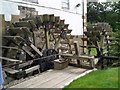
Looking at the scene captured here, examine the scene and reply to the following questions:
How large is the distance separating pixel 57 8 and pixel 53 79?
4943mm

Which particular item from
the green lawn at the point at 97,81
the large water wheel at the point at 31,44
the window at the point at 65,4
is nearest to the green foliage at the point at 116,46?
the large water wheel at the point at 31,44

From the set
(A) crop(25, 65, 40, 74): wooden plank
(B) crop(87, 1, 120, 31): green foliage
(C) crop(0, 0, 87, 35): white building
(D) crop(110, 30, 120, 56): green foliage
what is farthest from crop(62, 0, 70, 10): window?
(B) crop(87, 1, 120, 31): green foliage

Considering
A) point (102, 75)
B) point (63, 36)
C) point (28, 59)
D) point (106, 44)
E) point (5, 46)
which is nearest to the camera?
point (102, 75)

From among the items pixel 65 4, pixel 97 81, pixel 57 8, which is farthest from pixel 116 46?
pixel 97 81

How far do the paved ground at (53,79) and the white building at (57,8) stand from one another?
2.35m

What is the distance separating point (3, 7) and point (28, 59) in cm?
180

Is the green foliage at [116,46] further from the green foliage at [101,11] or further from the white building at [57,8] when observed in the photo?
the green foliage at [101,11]

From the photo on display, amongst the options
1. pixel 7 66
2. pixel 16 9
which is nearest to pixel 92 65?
pixel 7 66

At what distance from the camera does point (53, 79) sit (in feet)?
19.0

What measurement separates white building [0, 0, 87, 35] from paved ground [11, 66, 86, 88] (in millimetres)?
2355

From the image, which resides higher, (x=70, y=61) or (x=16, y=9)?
(x=16, y=9)

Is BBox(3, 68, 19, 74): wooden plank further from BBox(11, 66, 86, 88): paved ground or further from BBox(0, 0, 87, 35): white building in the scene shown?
BBox(0, 0, 87, 35): white building

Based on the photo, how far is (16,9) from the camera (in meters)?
7.68

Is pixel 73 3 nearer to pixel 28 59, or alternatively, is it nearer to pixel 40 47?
pixel 40 47
